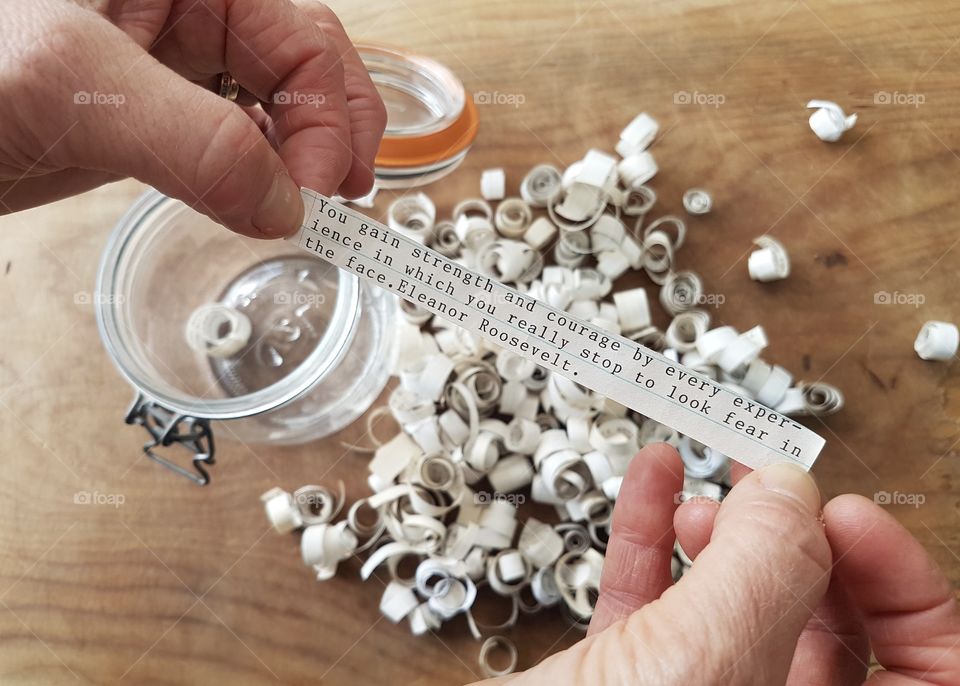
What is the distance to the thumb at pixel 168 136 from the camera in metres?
0.60

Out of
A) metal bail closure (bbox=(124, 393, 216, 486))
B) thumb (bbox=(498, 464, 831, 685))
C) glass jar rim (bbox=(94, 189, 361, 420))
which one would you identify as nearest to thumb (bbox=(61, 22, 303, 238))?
glass jar rim (bbox=(94, 189, 361, 420))

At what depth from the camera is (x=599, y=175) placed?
105cm

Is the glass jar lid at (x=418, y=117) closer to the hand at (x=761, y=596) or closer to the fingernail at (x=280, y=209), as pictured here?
the fingernail at (x=280, y=209)

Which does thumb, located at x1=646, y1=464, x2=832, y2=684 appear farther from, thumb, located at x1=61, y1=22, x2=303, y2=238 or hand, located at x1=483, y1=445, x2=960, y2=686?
thumb, located at x1=61, y1=22, x2=303, y2=238

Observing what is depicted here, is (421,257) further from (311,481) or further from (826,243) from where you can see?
(826,243)

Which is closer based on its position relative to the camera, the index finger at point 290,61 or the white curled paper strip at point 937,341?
the index finger at point 290,61

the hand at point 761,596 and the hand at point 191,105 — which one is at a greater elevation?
the hand at point 191,105

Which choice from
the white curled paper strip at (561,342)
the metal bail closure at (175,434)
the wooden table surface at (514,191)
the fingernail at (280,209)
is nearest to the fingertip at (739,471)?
the white curled paper strip at (561,342)

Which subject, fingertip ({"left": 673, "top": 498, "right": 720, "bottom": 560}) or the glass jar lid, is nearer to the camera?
fingertip ({"left": 673, "top": 498, "right": 720, "bottom": 560})

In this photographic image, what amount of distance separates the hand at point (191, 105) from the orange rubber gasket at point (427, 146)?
0.14 metres

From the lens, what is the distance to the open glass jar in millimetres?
965

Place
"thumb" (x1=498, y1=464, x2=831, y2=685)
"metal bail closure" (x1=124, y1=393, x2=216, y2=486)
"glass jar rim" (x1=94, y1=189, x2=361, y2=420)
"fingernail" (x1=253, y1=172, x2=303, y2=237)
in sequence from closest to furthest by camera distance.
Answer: "thumb" (x1=498, y1=464, x2=831, y2=685), "fingernail" (x1=253, y1=172, x2=303, y2=237), "glass jar rim" (x1=94, y1=189, x2=361, y2=420), "metal bail closure" (x1=124, y1=393, x2=216, y2=486)

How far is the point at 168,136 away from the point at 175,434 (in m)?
0.48

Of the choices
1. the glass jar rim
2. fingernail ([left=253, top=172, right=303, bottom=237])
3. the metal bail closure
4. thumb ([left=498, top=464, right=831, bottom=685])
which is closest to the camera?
thumb ([left=498, top=464, right=831, bottom=685])
